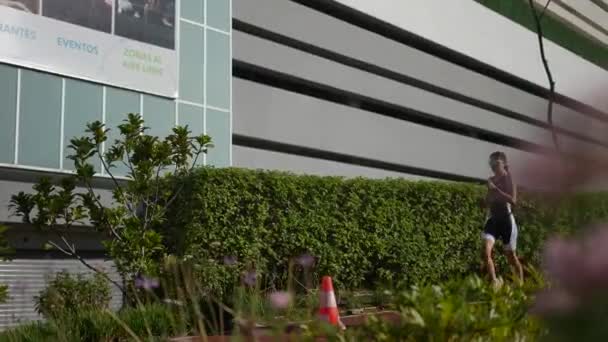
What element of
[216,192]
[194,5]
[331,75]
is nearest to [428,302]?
[216,192]

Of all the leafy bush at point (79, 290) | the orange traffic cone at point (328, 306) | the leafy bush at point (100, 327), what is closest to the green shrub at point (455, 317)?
the orange traffic cone at point (328, 306)

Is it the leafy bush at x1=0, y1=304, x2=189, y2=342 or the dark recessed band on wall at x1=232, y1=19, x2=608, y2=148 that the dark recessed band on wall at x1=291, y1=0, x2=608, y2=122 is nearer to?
the dark recessed band on wall at x1=232, y1=19, x2=608, y2=148

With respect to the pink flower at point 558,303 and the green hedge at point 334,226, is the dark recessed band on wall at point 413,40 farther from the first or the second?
the pink flower at point 558,303

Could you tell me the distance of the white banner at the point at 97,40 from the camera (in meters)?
15.3

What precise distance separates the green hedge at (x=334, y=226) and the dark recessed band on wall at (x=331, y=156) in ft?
21.1

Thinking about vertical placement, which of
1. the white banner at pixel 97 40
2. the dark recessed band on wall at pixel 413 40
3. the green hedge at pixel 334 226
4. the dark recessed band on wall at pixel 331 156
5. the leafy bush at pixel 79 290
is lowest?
the leafy bush at pixel 79 290

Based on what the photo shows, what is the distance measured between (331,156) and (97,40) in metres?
8.34

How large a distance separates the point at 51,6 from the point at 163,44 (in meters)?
2.72

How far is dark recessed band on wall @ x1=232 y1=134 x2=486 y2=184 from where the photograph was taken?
20453 mm

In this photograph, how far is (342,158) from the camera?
23.3 meters

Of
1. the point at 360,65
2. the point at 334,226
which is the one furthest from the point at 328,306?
the point at 360,65

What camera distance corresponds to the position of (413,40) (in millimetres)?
26375

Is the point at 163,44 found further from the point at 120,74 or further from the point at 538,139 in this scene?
the point at 538,139

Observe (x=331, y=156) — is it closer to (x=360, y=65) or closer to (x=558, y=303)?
(x=360, y=65)
